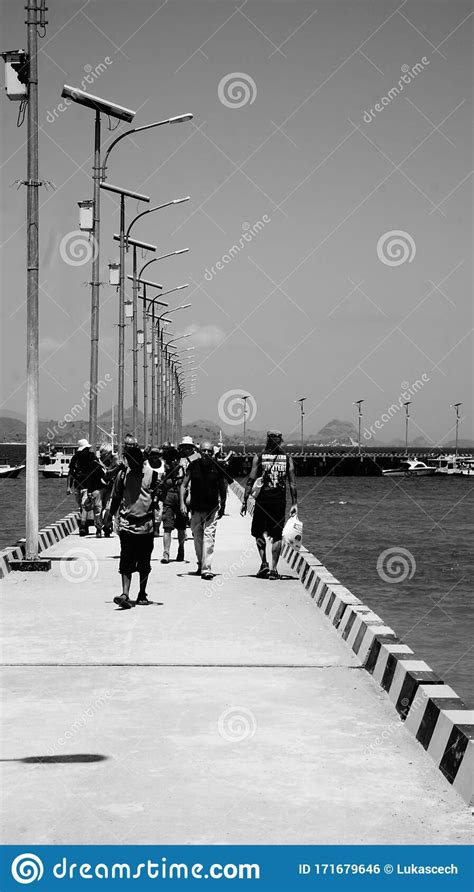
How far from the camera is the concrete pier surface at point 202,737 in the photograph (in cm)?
645

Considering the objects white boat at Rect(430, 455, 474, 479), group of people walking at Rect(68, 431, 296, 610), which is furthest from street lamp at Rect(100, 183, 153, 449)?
white boat at Rect(430, 455, 474, 479)

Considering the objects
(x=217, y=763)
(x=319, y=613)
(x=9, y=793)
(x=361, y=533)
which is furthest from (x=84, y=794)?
(x=361, y=533)

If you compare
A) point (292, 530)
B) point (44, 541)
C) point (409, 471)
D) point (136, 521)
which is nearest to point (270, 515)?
point (292, 530)

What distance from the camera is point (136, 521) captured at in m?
14.2

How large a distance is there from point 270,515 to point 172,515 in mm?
3178

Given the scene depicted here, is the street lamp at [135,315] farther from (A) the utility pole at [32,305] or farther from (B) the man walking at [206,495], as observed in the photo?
(B) the man walking at [206,495]

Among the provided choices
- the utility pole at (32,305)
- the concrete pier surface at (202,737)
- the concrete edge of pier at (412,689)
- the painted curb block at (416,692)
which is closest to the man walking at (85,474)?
the utility pole at (32,305)

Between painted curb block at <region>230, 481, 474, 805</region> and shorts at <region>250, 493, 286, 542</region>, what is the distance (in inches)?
77.4

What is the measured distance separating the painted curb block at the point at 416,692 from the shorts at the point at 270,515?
77.4 inches

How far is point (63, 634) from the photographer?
12.1 meters

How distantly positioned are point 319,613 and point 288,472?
2475 mm

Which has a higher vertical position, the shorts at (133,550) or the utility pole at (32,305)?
the utility pole at (32,305)

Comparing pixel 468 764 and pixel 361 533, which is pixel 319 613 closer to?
pixel 468 764

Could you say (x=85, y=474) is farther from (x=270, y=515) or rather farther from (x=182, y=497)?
(x=270, y=515)
